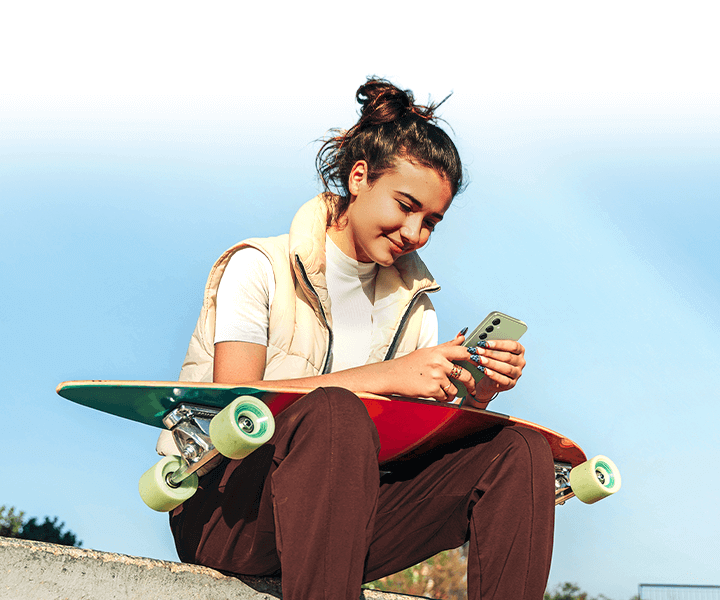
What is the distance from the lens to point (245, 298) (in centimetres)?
218

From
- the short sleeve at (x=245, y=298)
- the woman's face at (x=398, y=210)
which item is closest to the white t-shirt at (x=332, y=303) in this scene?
the short sleeve at (x=245, y=298)

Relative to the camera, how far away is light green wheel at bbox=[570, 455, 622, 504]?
75.5 inches

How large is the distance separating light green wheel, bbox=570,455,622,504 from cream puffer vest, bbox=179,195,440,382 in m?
0.81

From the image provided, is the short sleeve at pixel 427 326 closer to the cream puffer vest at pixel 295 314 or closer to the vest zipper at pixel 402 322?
the vest zipper at pixel 402 322

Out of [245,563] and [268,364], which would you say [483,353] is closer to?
[268,364]

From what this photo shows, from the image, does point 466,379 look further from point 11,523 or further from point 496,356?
point 11,523

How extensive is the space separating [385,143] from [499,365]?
0.95 metres

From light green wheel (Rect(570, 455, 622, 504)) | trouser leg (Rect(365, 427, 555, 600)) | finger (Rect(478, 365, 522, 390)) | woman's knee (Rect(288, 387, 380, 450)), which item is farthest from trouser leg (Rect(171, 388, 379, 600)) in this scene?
light green wheel (Rect(570, 455, 622, 504))

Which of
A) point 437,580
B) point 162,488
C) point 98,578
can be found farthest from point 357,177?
point 437,580

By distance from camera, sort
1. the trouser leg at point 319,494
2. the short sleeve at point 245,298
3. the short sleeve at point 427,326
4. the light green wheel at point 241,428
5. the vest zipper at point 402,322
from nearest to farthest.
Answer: the trouser leg at point 319,494 < the light green wheel at point 241,428 < the short sleeve at point 245,298 < the vest zipper at point 402,322 < the short sleeve at point 427,326

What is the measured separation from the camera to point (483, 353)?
2025 mm

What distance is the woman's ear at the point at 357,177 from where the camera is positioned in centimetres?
255

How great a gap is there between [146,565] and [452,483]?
0.81 m

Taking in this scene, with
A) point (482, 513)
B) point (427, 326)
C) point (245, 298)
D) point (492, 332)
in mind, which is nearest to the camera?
point (482, 513)
